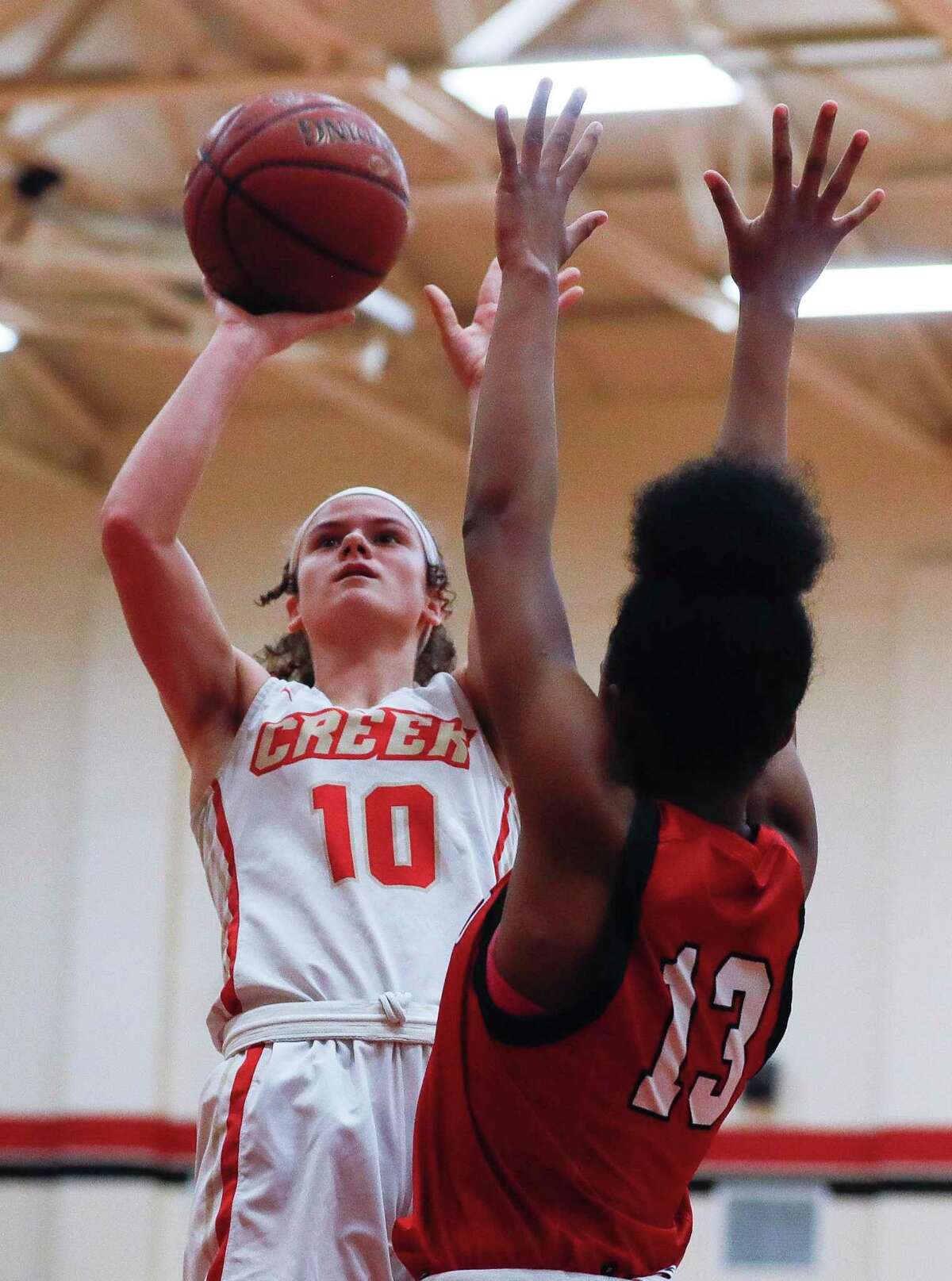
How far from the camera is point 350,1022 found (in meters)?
3.01

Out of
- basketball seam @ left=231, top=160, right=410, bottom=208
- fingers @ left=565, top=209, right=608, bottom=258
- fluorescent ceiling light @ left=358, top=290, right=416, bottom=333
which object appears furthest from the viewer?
fluorescent ceiling light @ left=358, top=290, right=416, bottom=333

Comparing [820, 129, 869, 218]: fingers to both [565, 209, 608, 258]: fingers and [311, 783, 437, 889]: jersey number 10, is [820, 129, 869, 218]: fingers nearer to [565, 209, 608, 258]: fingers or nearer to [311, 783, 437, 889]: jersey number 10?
[565, 209, 608, 258]: fingers

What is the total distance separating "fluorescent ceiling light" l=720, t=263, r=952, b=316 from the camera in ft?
27.8

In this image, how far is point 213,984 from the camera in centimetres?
1111

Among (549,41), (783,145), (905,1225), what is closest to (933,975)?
(905,1225)

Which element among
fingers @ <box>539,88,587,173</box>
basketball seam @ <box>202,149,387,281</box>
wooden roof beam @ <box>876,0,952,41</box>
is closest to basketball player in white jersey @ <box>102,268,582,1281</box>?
basketball seam @ <box>202,149,387,281</box>

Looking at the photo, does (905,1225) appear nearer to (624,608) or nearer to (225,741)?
(225,741)

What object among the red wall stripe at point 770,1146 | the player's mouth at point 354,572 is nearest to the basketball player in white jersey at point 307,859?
the player's mouth at point 354,572

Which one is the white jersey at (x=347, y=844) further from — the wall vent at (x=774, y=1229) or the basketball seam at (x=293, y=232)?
the wall vent at (x=774, y=1229)

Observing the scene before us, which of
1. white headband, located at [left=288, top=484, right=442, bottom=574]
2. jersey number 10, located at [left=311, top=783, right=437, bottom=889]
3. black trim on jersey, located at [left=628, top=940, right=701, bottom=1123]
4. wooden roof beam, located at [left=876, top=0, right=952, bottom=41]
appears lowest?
black trim on jersey, located at [left=628, top=940, right=701, bottom=1123]

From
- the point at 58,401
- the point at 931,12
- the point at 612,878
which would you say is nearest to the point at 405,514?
the point at 612,878

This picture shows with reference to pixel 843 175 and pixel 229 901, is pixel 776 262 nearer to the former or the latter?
pixel 843 175

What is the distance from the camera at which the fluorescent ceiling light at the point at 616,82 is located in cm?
697

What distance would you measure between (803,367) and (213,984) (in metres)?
4.75
